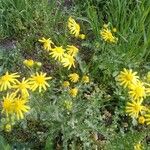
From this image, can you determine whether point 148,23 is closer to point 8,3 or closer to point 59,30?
point 59,30

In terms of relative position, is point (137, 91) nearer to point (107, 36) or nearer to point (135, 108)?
point (135, 108)

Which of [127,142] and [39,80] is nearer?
[39,80]

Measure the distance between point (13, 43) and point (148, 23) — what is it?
3.30ft

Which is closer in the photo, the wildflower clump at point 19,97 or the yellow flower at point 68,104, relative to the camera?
the wildflower clump at point 19,97

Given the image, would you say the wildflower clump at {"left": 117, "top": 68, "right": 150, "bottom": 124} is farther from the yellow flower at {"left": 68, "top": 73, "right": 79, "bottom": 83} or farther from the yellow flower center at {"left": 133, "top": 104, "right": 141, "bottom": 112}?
the yellow flower at {"left": 68, "top": 73, "right": 79, "bottom": 83}

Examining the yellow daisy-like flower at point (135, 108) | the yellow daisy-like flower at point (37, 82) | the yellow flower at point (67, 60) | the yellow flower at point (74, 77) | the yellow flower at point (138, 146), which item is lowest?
the yellow flower at point (138, 146)

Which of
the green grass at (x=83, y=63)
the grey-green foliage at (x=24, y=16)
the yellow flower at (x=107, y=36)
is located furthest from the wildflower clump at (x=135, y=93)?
the grey-green foliage at (x=24, y=16)

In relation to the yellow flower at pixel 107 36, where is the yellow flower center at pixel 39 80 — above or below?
above

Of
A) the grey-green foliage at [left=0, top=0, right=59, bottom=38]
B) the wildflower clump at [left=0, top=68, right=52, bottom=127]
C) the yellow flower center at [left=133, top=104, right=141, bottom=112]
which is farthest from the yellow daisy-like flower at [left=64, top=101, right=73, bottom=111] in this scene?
the grey-green foliage at [left=0, top=0, right=59, bottom=38]

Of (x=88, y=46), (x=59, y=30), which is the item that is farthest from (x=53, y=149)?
(x=59, y=30)

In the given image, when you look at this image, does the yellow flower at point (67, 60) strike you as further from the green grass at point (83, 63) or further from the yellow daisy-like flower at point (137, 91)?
the yellow daisy-like flower at point (137, 91)

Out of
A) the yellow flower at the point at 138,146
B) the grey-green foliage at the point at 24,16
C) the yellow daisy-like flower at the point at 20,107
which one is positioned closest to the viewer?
the yellow daisy-like flower at the point at 20,107

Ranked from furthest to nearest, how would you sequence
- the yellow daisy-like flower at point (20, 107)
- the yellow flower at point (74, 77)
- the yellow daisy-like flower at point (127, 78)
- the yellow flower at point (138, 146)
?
the yellow flower at point (74, 77), the yellow daisy-like flower at point (127, 78), the yellow flower at point (138, 146), the yellow daisy-like flower at point (20, 107)

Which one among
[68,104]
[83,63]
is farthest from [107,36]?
[68,104]
